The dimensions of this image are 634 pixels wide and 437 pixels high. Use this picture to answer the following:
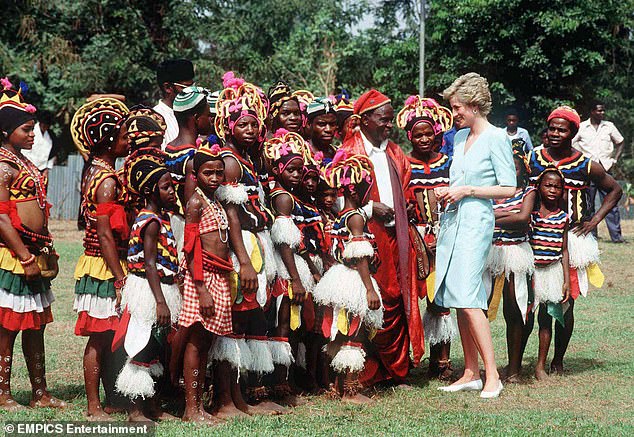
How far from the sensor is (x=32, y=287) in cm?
645

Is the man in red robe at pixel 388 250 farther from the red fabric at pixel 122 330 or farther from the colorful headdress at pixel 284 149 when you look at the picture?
the red fabric at pixel 122 330

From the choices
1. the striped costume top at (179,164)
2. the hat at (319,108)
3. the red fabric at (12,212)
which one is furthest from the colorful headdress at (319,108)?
the red fabric at (12,212)

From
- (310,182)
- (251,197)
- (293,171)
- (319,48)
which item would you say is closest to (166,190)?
(251,197)

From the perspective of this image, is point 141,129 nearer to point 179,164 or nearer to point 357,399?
point 179,164

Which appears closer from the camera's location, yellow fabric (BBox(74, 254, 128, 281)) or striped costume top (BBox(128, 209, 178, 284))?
striped costume top (BBox(128, 209, 178, 284))

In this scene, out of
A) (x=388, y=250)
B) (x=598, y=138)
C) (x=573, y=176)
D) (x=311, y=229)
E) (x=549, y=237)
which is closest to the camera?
(x=311, y=229)

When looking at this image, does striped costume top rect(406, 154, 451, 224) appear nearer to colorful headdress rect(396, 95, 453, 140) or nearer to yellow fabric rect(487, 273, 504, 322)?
colorful headdress rect(396, 95, 453, 140)

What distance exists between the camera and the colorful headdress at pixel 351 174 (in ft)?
23.0

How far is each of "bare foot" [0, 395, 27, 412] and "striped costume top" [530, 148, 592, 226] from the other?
4486 millimetres

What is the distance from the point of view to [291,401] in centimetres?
693

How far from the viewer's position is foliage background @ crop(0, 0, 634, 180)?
26406 mm

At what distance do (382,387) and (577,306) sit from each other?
493cm

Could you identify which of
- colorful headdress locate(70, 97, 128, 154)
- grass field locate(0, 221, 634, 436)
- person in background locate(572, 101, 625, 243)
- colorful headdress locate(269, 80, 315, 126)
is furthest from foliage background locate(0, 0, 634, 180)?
colorful headdress locate(70, 97, 128, 154)

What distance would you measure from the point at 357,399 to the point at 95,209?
7.89ft
